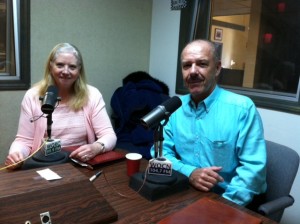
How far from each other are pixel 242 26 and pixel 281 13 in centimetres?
32

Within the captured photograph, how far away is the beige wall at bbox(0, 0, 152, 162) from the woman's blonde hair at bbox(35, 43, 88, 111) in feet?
2.21

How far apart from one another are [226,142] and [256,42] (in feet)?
3.85

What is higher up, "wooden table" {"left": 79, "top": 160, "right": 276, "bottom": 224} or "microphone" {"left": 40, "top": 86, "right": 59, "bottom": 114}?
"microphone" {"left": 40, "top": 86, "right": 59, "bottom": 114}

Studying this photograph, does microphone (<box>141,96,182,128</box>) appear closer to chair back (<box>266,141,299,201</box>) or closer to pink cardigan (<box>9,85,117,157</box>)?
pink cardigan (<box>9,85,117,157</box>)

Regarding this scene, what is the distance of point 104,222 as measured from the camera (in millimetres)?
884

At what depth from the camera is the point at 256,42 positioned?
2154 millimetres

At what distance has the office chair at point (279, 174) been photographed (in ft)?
4.43

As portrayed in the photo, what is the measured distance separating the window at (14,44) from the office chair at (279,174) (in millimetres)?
1932

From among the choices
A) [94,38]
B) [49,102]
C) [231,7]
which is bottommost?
[49,102]

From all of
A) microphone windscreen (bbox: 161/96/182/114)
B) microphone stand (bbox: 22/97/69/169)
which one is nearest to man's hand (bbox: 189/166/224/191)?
microphone windscreen (bbox: 161/96/182/114)

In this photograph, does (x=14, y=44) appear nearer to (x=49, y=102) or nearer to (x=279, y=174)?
(x=49, y=102)

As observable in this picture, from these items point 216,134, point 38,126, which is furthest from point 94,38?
point 216,134

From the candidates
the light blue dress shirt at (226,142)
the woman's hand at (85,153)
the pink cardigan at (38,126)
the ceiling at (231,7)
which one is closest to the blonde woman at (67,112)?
the pink cardigan at (38,126)

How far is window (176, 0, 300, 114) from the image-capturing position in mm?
1950
